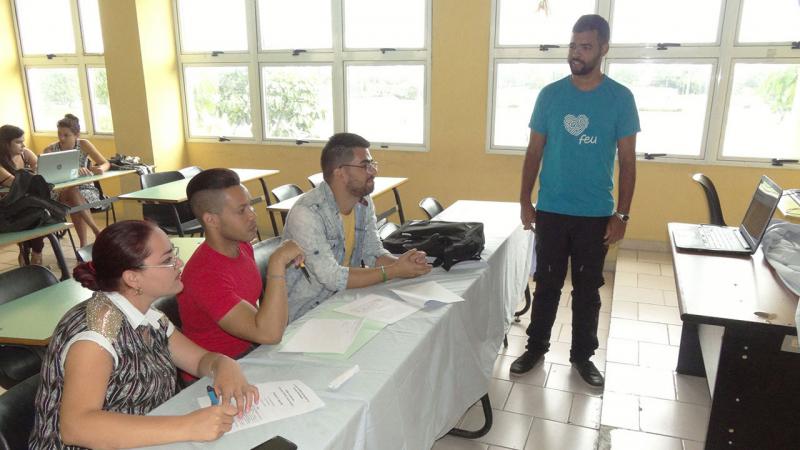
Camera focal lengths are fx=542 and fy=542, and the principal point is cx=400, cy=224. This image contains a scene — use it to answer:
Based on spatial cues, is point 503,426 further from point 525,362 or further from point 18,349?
point 18,349

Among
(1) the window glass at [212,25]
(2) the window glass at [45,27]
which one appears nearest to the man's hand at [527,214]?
(1) the window glass at [212,25]

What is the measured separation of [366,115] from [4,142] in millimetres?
3243

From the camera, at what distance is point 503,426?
2.51m

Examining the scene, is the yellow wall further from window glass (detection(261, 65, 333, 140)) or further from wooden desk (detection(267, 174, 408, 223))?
wooden desk (detection(267, 174, 408, 223))

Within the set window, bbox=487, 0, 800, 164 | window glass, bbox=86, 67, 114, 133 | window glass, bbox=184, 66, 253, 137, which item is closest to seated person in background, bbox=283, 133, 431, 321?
window, bbox=487, 0, 800, 164

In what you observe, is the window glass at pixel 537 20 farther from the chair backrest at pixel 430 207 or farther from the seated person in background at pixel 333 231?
the seated person in background at pixel 333 231

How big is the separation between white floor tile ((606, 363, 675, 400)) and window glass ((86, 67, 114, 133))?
6274 millimetres

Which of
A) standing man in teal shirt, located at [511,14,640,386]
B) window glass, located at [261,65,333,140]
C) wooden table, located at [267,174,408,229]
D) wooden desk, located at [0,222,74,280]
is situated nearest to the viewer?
standing man in teal shirt, located at [511,14,640,386]

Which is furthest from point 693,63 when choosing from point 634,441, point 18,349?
point 18,349

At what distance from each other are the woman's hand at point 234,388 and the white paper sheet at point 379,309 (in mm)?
510

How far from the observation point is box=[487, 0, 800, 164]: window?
438 centimetres

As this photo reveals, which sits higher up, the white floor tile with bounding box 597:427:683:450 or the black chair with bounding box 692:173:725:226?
the black chair with bounding box 692:173:725:226

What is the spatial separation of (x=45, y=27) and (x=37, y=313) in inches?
246

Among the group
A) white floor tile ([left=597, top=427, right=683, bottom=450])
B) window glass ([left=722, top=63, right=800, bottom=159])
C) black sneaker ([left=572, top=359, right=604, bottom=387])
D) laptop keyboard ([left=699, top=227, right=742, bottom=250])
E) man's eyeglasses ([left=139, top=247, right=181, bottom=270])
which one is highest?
window glass ([left=722, top=63, right=800, bottom=159])
